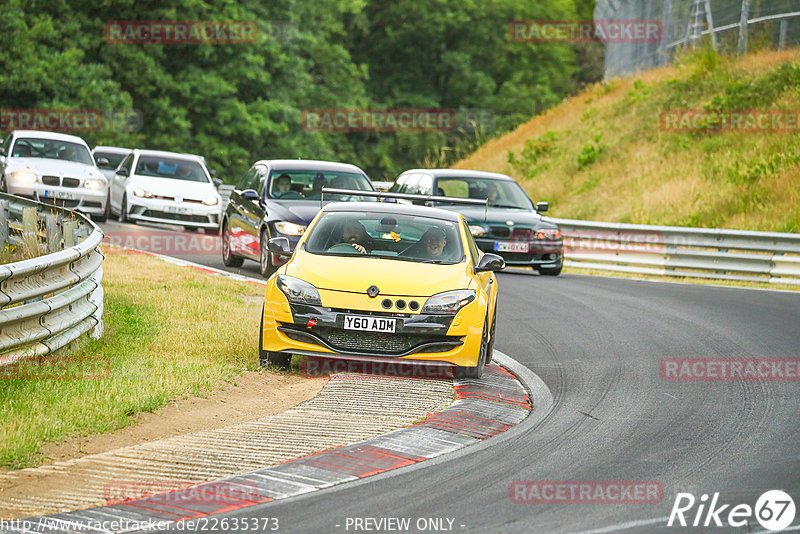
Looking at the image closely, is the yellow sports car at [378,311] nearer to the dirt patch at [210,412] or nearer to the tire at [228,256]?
the dirt patch at [210,412]

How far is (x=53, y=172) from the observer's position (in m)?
24.7

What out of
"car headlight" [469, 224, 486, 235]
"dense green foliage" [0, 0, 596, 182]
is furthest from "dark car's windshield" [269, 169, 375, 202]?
"dense green foliage" [0, 0, 596, 182]

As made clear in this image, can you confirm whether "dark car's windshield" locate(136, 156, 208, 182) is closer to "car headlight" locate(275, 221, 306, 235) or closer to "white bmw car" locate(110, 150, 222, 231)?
"white bmw car" locate(110, 150, 222, 231)

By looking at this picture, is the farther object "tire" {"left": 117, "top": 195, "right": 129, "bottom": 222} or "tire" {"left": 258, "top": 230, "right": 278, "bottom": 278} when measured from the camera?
"tire" {"left": 117, "top": 195, "right": 129, "bottom": 222}

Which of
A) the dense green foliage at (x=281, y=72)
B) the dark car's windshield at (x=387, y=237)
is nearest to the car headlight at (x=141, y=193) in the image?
the dense green foliage at (x=281, y=72)

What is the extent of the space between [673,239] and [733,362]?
11.7 m

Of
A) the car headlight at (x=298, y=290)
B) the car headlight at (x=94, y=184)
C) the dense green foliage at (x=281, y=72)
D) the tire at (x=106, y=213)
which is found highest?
the dense green foliage at (x=281, y=72)

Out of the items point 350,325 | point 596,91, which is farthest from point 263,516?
point 596,91

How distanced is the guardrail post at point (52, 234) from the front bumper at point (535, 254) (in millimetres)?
8180

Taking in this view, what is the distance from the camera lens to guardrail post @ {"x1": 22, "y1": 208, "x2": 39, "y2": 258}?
1354 centimetres

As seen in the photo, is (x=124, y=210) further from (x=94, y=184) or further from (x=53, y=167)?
(x=53, y=167)

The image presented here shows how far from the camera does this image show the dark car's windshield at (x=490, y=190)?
21562 millimetres

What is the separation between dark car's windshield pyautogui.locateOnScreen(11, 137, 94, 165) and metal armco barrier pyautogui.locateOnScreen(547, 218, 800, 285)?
1042 centimetres

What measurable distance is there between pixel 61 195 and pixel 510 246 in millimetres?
9826
